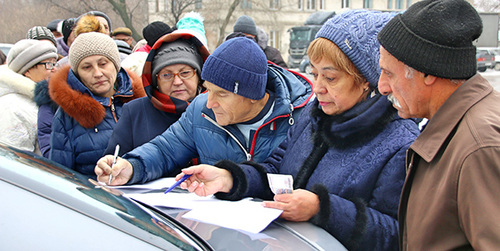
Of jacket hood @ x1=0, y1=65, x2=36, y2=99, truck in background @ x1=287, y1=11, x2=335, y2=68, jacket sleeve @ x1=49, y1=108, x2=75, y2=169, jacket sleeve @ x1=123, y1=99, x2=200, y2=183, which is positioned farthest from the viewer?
truck in background @ x1=287, y1=11, x2=335, y2=68

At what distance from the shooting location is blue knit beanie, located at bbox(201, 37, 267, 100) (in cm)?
223

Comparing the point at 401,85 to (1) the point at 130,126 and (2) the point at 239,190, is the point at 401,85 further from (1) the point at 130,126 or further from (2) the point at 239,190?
(1) the point at 130,126

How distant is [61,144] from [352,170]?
2133 mm

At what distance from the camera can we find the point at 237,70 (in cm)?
222

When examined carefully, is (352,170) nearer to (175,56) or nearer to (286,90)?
(286,90)

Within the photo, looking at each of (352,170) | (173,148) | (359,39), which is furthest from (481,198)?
(173,148)

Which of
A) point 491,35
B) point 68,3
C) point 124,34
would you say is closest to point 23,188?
point 124,34

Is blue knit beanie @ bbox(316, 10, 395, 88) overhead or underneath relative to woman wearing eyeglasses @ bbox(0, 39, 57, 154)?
overhead

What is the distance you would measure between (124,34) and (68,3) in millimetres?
13034

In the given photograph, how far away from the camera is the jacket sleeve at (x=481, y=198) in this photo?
Result: 3.46 feet

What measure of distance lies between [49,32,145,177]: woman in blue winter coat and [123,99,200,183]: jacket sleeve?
2.75ft

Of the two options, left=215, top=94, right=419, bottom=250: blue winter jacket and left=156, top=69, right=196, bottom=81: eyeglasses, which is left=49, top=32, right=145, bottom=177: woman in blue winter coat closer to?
left=156, top=69, right=196, bottom=81: eyeglasses

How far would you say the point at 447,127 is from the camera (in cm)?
127

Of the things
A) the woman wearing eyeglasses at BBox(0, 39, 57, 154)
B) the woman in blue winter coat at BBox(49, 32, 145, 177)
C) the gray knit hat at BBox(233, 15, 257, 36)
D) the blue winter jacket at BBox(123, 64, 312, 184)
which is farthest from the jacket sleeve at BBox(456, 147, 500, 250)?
the gray knit hat at BBox(233, 15, 257, 36)
